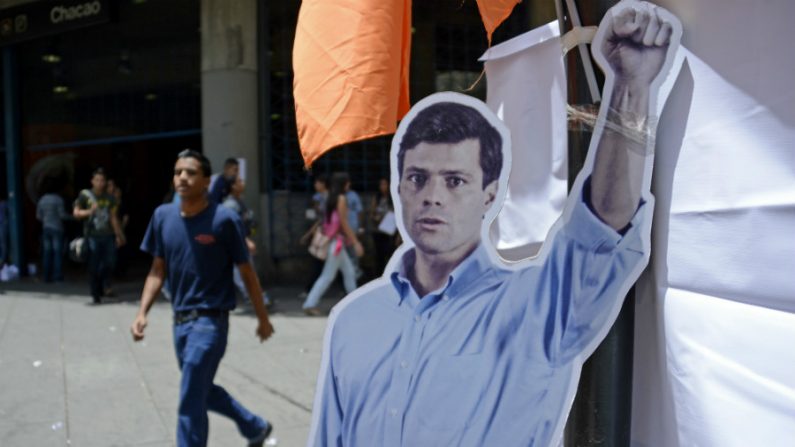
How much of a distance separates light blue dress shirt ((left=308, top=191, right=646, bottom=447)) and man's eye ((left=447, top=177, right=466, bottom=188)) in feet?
0.68

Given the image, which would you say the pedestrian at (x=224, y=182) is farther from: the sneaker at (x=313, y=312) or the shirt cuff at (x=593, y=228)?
the shirt cuff at (x=593, y=228)

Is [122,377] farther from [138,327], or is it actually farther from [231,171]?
[231,171]

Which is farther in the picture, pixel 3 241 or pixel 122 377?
pixel 3 241

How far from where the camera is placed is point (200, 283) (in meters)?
4.21

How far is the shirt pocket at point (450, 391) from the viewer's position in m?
2.16

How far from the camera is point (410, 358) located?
7.35 feet

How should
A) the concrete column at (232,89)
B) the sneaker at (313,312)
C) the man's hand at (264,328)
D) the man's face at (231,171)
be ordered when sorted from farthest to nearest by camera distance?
1. the concrete column at (232,89)
2. the sneaker at (313,312)
3. the man's face at (231,171)
4. the man's hand at (264,328)

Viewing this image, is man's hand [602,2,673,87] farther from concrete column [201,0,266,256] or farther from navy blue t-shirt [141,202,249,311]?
concrete column [201,0,266,256]

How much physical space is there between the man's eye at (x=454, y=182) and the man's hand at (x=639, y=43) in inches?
21.1

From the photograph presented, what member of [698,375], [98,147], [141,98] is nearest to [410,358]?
[698,375]

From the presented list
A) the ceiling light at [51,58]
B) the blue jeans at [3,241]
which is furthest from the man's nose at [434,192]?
the blue jeans at [3,241]

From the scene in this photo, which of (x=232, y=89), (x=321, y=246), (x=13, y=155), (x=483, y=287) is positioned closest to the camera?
(x=483, y=287)

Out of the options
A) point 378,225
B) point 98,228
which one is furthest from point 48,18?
point 378,225

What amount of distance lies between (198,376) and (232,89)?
25.9 ft
